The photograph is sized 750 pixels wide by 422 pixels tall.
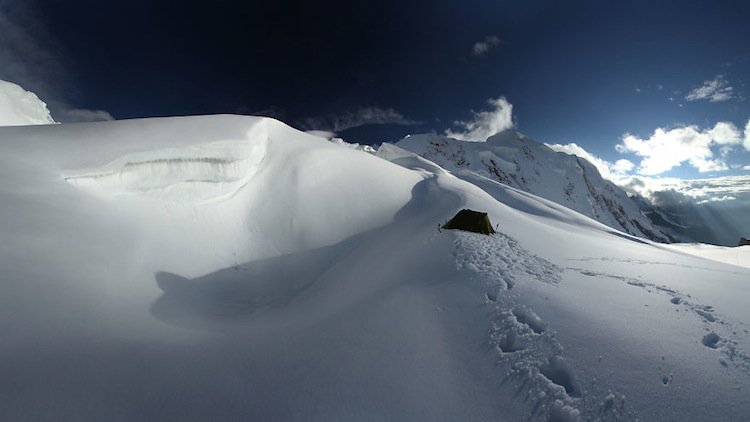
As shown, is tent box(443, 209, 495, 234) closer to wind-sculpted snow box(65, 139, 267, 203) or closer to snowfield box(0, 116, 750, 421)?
snowfield box(0, 116, 750, 421)

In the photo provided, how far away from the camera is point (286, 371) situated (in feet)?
13.0

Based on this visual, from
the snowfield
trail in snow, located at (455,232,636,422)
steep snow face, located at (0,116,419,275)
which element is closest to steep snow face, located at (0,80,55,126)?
steep snow face, located at (0,116,419,275)

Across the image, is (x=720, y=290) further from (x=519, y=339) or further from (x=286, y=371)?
(x=286, y=371)

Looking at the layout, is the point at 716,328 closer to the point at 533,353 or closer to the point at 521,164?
the point at 533,353

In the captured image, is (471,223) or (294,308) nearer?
(294,308)

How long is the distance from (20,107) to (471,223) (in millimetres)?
57119

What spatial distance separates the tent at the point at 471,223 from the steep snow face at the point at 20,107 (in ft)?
155

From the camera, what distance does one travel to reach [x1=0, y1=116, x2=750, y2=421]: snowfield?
10.7 feet

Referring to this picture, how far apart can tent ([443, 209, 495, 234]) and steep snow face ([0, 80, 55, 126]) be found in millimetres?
47093

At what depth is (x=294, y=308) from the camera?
6.23 meters

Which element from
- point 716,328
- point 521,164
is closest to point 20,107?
point 716,328

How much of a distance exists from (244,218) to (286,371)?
6.55 m

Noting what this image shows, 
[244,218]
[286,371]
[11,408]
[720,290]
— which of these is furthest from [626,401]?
[244,218]

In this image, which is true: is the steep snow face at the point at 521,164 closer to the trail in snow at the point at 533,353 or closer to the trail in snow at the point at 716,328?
the trail in snow at the point at 533,353
